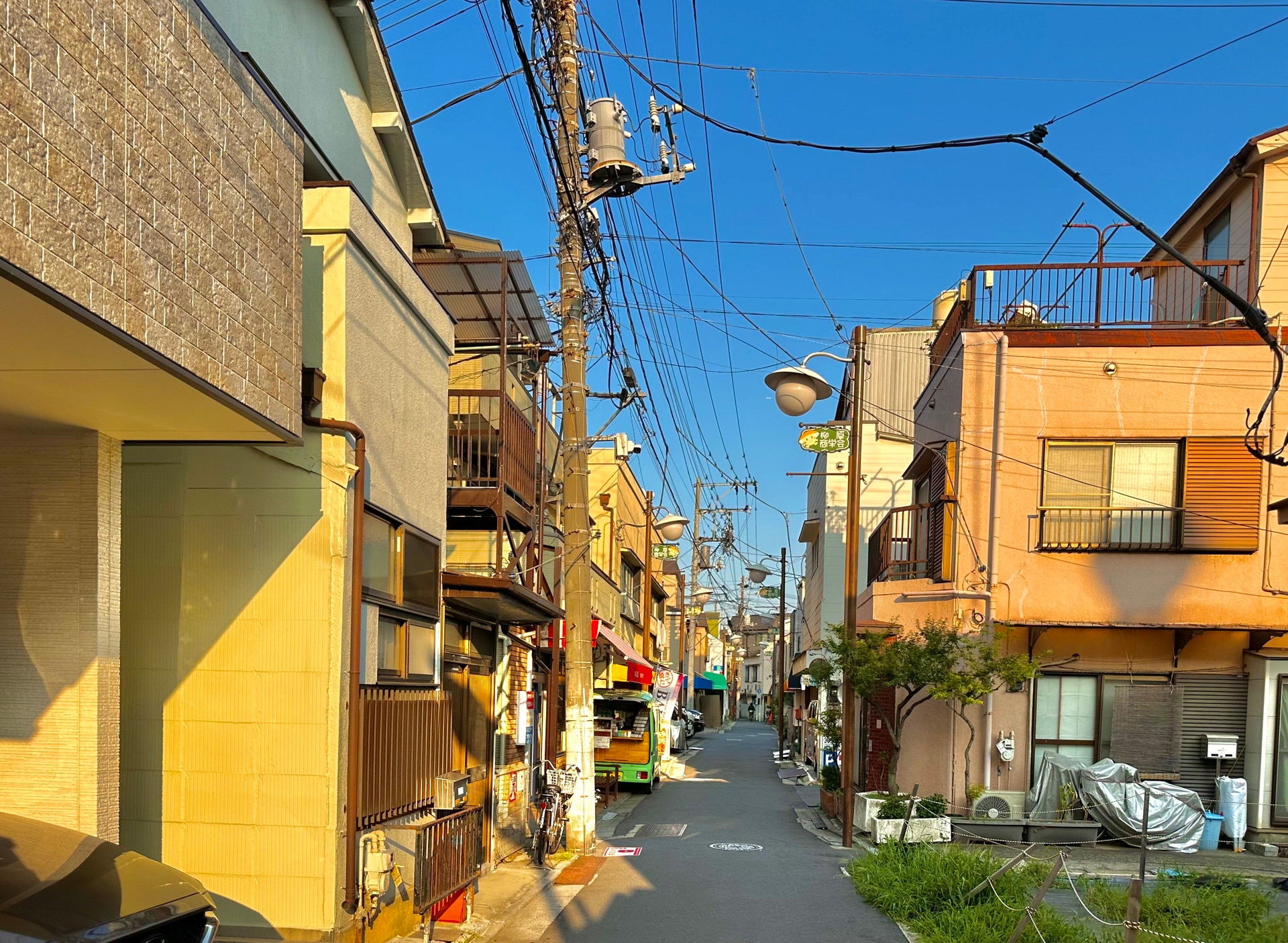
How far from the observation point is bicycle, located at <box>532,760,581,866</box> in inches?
543

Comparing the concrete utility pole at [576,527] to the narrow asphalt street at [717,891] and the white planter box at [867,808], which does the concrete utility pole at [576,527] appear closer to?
the narrow asphalt street at [717,891]

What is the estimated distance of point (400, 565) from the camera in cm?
1005

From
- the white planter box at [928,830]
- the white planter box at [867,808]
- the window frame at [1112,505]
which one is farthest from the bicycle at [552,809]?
the window frame at [1112,505]

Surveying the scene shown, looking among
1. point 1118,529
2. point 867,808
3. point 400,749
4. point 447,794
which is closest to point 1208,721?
point 1118,529

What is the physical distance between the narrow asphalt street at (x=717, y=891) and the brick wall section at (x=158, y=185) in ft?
20.7

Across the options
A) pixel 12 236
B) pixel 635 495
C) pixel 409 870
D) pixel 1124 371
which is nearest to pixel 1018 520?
pixel 1124 371

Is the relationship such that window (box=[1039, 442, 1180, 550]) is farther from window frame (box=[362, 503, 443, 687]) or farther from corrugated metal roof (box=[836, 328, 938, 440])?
corrugated metal roof (box=[836, 328, 938, 440])

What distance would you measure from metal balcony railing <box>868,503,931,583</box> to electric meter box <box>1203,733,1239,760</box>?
4.98 m

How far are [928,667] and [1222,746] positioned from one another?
4.80 m

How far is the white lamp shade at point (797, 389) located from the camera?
13906mm

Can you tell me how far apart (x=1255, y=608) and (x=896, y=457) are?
1649 cm

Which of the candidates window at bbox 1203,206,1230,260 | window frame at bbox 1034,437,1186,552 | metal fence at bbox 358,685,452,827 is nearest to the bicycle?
metal fence at bbox 358,685,452,827

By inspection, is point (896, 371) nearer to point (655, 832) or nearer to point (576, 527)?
point (655, 832)

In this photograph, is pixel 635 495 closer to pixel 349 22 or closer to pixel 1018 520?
pixel 1018 520
